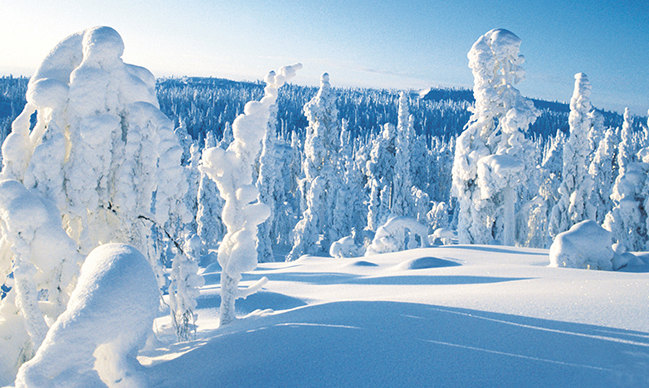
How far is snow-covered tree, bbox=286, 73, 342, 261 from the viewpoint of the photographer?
78.0 ft

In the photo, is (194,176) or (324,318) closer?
(324,318)

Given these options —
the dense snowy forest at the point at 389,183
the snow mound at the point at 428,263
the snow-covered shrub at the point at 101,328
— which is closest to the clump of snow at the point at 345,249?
the dense snowy forest at the point at 389,183

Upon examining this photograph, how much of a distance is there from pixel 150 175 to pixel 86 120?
3.22ft

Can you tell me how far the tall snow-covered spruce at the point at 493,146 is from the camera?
13117 millimetres

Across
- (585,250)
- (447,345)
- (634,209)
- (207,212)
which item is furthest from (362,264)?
(207,212)

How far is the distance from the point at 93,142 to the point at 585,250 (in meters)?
8.85

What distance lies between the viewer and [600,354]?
3.01 meters

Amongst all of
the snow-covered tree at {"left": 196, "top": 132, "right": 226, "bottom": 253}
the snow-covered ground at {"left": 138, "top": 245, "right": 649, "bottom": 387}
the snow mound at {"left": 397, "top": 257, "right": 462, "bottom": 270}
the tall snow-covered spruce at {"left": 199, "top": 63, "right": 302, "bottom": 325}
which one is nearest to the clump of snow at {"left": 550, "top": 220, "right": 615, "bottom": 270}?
the snow mound at {"left": 397, "top": 257, "right": 462, "bottom": 270}

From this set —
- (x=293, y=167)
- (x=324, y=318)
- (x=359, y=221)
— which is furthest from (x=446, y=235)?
(x=293, y=167)

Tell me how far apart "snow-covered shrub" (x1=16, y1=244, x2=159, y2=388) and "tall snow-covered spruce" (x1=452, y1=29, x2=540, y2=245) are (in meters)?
12.5

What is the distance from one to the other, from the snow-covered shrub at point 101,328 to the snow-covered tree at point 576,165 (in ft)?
61.6

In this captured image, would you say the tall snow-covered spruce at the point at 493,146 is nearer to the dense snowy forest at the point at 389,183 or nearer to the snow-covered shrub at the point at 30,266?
the dense snowy forest at the point at 389,183

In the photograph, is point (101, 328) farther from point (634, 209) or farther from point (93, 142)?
point (634, 209)

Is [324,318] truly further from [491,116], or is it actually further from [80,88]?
[491,116]
